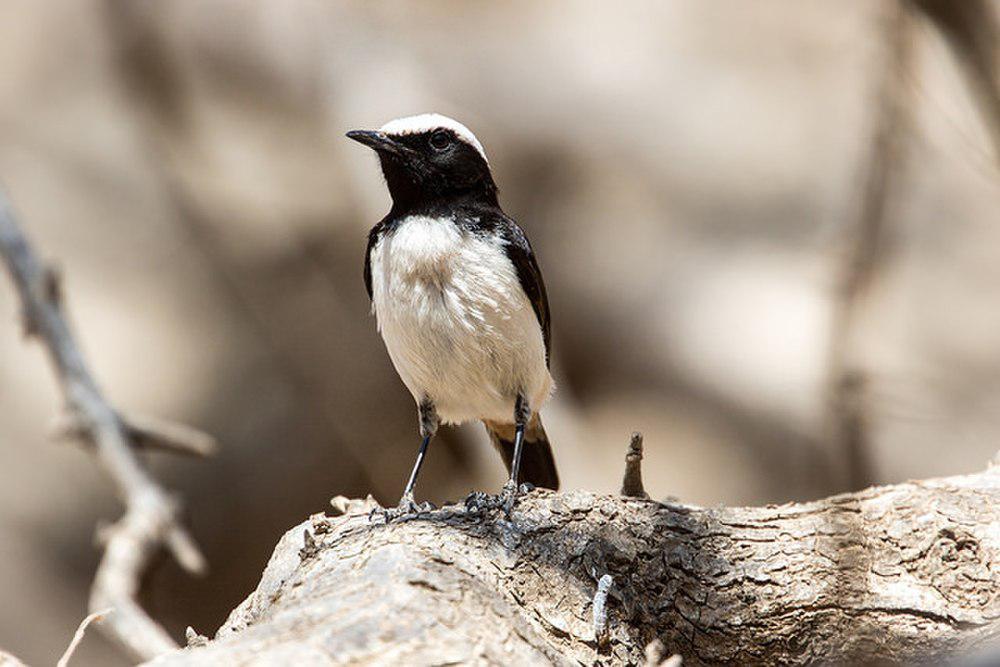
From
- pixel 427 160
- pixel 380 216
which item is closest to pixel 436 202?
pixel 427 160

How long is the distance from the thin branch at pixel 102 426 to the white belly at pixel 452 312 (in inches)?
74.0

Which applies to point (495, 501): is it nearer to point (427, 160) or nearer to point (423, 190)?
point (423, 190)

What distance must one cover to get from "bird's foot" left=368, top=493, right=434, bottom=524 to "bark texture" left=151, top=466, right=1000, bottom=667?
0.19 feet

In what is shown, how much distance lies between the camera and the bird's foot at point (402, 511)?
3738 millimetres

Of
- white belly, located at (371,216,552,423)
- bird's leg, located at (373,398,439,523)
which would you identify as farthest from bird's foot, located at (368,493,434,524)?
white belly, located at (371,216,552,423)

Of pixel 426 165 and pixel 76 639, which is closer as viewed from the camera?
pixel 76 639

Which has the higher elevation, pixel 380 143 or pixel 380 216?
pixel 380 216

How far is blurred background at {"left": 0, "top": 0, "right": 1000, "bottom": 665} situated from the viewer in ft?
27.6

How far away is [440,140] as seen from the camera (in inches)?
193

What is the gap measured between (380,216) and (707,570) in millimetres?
5135

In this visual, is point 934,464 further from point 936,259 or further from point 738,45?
point 738,45

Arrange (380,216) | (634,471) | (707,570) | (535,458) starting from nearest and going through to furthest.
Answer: (707,570) < (634,471) < (535,458) < (380,216)

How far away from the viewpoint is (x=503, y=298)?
15.1ft

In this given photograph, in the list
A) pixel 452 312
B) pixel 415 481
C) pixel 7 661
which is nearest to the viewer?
pixel 7 661
